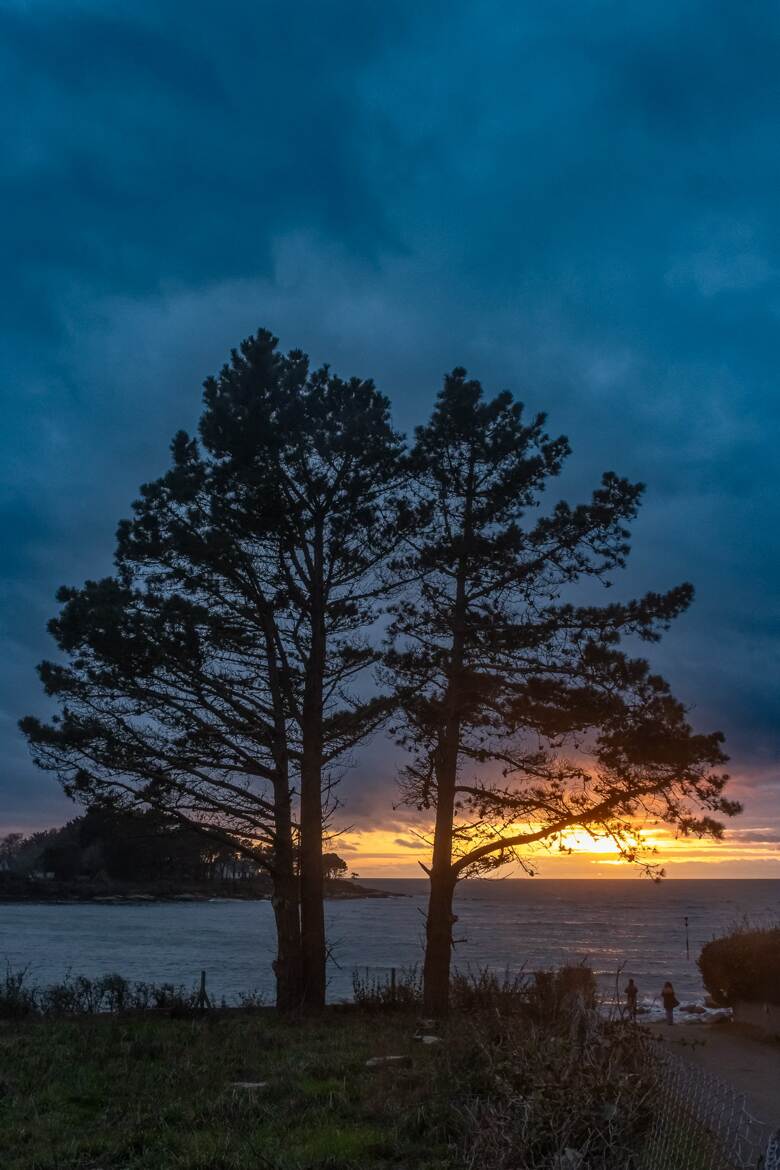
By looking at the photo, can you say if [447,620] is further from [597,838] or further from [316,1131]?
[316,1131]

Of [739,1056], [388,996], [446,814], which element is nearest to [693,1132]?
[739,1056]

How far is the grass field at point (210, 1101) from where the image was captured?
7559 millimetres

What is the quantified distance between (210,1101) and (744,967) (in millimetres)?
14930

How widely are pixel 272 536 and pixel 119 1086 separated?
1154 cm

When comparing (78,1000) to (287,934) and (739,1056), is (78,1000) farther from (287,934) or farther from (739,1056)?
(739,1056)

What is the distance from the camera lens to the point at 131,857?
120 m

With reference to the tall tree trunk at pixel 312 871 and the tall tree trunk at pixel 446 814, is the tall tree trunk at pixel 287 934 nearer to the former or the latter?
the tall tree trunk at pixel 312 871

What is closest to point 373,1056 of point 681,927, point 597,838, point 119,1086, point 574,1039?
point 119,1086

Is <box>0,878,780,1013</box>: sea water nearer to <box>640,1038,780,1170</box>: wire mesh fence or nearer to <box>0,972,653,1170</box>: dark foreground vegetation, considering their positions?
<box>0,972,653,1170</box>: dark foreground vegetation

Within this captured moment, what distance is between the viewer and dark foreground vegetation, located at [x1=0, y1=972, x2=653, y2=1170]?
7.23 meters

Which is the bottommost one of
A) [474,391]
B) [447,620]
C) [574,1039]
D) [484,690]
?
[574,1039]

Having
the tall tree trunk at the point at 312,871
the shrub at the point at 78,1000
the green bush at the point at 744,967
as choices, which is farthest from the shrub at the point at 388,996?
the green bush at the point at 744,967

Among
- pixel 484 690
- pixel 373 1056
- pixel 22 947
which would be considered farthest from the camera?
pixel 22 947

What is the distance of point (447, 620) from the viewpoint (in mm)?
19422
